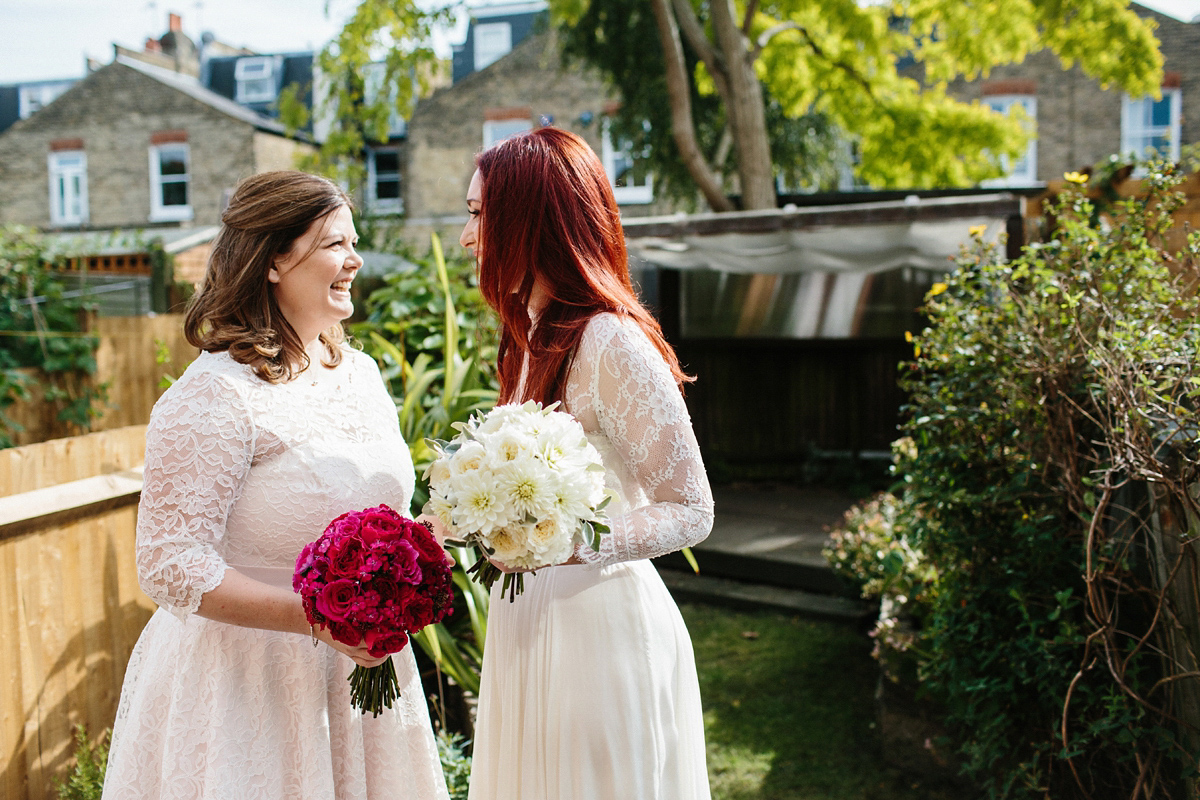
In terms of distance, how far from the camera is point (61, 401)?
7289 mm

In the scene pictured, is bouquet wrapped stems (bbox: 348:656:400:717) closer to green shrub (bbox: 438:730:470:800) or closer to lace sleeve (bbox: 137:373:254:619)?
lace sleeve (bbox: 137:373:254:619)

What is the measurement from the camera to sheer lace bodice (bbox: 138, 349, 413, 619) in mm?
1678

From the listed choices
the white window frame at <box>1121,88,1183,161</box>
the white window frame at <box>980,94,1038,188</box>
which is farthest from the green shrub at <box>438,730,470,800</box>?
the white window frame at <box>1121,88,1183,161</box>

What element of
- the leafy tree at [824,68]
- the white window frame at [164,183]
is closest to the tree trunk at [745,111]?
the leafy tree at [824,68]

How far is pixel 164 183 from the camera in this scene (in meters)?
20.3

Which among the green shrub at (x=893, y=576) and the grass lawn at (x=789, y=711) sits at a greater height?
the green shrub at (x=893, y=576)

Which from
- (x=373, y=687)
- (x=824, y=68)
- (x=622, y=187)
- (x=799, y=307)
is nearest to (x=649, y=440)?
(x=373, y=687)

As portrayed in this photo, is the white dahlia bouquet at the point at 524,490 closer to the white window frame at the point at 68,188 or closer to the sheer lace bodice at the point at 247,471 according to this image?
the sheer lace bodice at the point at 247,471

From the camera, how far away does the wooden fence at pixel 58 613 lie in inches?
99.0

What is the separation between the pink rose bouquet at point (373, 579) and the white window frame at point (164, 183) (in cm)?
2089

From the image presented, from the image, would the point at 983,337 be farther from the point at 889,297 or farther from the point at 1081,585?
the point at 889,297

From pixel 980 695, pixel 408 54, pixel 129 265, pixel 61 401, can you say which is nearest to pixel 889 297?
pixel 980 695

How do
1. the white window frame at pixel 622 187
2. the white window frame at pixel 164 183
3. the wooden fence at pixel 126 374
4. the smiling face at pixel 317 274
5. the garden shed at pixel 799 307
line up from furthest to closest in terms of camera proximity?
1. the white window frame at pixel 164 183
2. the white window frame at pixel 622 187
3. the wooden fence at pixel 126 374
4. the garden shed at pixel 799 307
5. the smiling face at pixel 317 274

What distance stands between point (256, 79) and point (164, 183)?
6.88 metres
